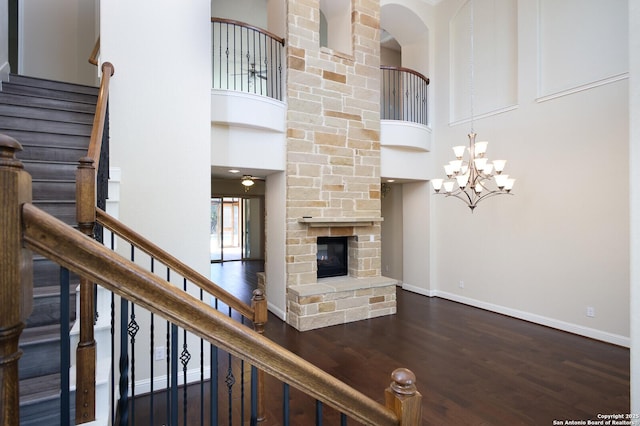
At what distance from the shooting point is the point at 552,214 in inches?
182

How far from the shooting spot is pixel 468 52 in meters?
5.86

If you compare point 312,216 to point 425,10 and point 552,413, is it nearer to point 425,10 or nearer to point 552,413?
point 552,413

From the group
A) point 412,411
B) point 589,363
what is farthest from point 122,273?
point 589,363

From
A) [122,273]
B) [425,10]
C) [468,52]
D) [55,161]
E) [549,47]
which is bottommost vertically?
[122,273]

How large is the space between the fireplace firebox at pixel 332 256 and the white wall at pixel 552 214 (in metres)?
2.09

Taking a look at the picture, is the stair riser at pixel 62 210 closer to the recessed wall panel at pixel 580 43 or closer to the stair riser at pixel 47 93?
the stair riser at pixel 47 93

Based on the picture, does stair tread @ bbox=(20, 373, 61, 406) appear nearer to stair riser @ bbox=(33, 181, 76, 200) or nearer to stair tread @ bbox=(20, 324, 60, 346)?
stair tread @ bbox=(20, 324, 60, 346)

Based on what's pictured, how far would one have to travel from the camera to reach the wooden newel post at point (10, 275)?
23.0 inches

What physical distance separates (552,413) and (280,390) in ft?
7.72

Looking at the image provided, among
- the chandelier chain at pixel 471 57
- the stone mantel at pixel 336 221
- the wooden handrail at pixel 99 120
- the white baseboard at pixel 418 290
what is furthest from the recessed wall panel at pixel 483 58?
the wooden handrail at pixel 99 120

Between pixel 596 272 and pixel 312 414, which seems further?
pixel 596 272

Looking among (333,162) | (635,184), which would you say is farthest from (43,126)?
(635,184)

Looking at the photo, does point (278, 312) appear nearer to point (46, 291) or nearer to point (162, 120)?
point (162, 120)

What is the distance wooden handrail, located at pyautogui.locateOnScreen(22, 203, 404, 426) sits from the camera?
65cm
